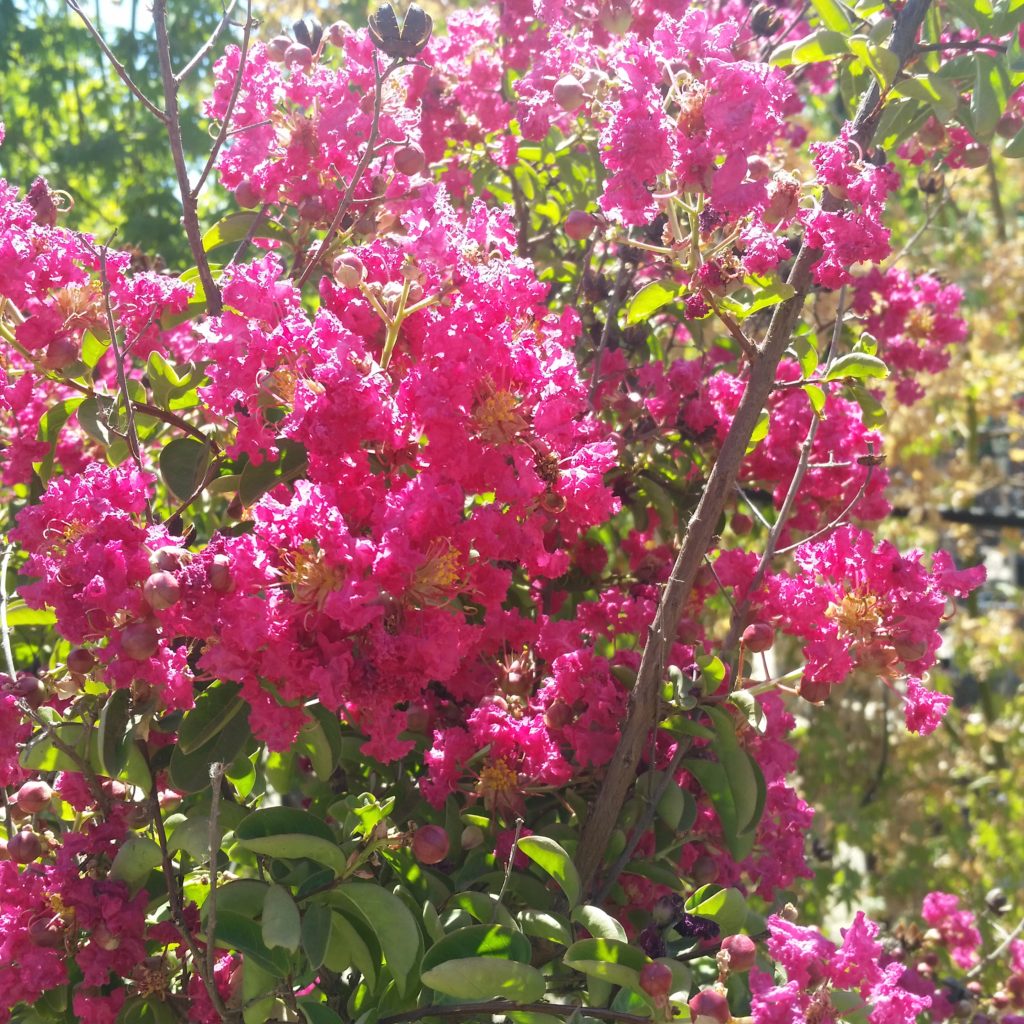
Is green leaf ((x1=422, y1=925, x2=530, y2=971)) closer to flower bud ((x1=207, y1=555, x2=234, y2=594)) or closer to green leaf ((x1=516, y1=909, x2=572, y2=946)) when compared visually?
green leaf ((x1=516, y1=909, x2=572, y2=946))

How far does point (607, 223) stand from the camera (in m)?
1.61

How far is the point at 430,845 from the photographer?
3.73ft

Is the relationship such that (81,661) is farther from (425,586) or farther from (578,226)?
(578,226)

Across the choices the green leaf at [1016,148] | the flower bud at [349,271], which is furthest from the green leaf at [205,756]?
the green leaf at [1016,148]

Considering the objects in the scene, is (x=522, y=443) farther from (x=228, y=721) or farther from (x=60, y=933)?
(x=60, y=933)

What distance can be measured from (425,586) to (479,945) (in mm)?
345

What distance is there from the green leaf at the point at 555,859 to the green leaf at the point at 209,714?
33cm

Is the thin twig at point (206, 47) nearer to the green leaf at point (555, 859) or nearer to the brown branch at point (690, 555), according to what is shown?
the brown branch at point (690, 555)

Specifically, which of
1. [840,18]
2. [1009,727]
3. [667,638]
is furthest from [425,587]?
[1009,727]

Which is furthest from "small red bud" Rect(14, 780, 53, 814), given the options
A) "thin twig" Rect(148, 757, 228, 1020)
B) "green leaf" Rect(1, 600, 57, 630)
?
"green leaf" Rect(1, 600, 57, 630)

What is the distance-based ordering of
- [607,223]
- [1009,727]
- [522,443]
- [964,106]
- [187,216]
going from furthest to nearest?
1. [1009,727]
2. [607,223]
3. [964,106]
4. [187,216]
5. [522,443]

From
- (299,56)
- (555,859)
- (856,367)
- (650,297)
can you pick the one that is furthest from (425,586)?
(299,56)

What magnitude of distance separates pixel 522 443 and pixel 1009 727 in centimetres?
331

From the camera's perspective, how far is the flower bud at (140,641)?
3.38ft
